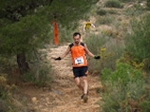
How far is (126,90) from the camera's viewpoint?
26.0 ft

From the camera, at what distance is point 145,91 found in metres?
8.03

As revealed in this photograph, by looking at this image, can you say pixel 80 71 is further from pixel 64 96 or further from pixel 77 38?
pixel 64 96

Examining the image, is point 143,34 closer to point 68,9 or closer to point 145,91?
point 68,9

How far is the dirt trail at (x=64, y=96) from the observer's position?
32.4 ft

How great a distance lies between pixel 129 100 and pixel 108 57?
5650 millimetres

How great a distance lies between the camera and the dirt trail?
988 cm

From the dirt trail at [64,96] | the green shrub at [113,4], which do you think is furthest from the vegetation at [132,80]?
the green shrub at [113,4]

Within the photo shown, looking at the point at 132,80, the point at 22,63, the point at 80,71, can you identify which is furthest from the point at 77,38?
the point at 132,80

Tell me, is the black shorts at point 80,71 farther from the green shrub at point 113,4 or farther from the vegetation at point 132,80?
the green shrub at point 113,4

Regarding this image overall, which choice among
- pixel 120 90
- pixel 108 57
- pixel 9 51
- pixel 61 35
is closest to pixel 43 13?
pixel 9 51

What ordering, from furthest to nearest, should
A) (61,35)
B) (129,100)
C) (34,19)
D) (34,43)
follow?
(61,35)
(34,43)
(34,19)
(129,100)

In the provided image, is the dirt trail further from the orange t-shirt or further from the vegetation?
the orange t-shirt

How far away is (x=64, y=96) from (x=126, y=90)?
3460 millimetres

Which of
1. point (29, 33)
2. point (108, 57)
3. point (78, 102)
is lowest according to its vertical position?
point (78, 102)
